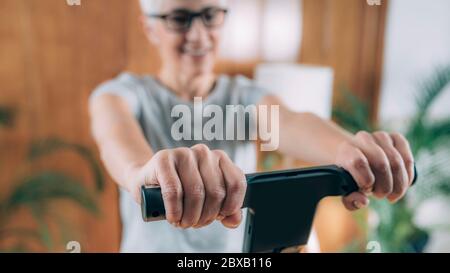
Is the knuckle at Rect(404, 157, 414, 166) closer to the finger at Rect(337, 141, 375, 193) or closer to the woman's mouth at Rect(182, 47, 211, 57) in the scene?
the finger at Rect(337, 141, 375, 193)

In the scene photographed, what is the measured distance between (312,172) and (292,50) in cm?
64

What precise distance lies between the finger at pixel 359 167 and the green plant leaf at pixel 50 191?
71 centimetres

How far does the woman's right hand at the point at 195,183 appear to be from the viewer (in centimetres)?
39

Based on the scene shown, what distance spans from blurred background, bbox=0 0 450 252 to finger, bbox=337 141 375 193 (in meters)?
0.25

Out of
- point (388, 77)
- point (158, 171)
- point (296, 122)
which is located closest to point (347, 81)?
point (388, 77)

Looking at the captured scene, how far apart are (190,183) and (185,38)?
393 mm

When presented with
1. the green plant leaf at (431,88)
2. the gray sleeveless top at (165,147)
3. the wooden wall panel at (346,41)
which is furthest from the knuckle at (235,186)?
the green plant leaf at (431,88)

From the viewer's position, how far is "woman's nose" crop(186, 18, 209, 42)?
2.32 ft

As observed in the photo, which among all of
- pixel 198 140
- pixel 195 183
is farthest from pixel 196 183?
pixel 198 140

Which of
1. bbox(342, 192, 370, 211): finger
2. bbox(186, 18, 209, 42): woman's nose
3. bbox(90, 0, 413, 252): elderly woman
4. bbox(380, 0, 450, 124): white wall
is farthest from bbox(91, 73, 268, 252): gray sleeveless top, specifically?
bbox(380, 0, 450, 124): white wall

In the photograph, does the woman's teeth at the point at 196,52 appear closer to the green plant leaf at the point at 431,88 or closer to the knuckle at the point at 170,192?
the knuckle at the point at 170,192

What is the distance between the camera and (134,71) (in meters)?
0.88

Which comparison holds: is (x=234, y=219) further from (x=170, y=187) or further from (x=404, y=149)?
(x=404, y=149)
